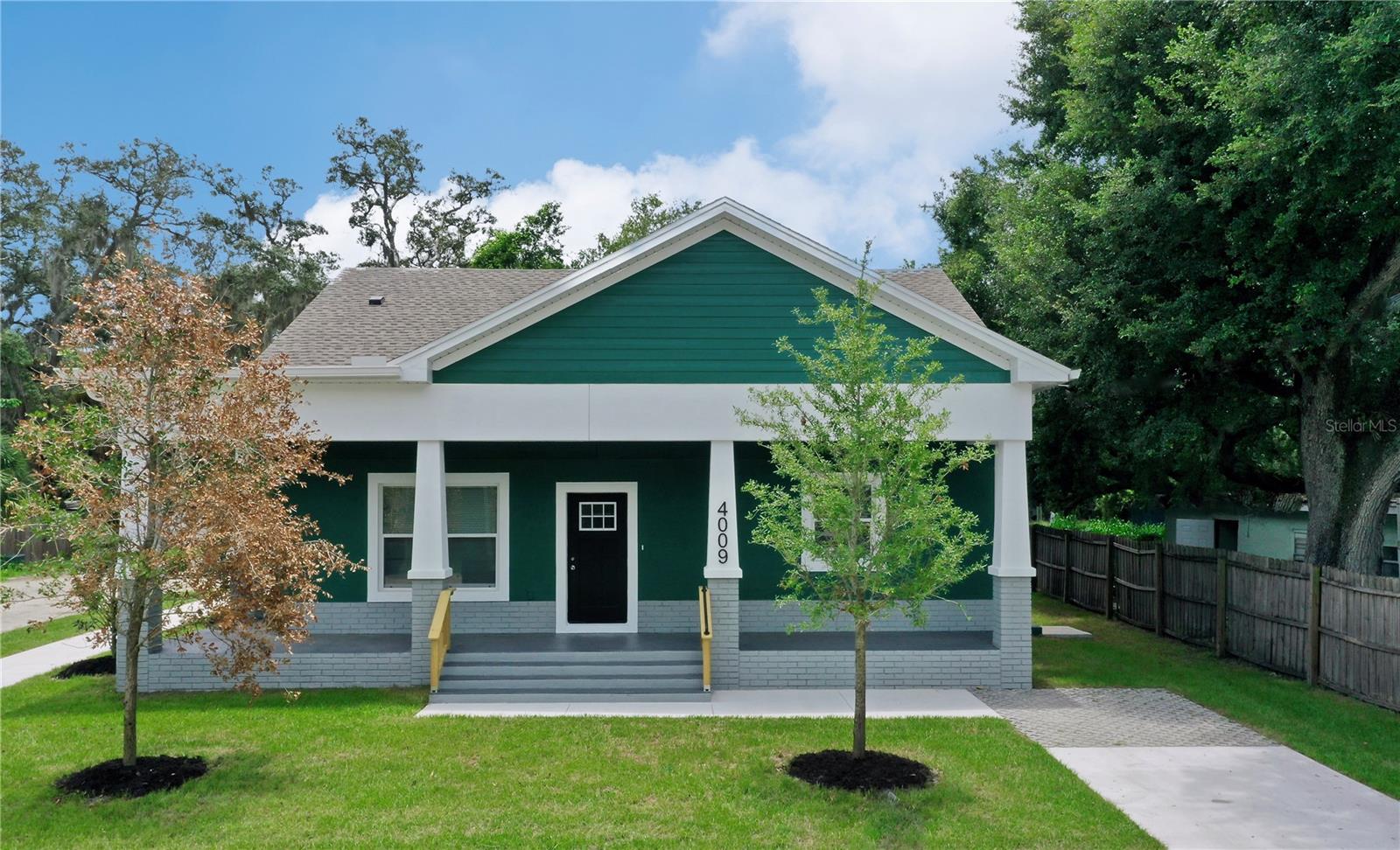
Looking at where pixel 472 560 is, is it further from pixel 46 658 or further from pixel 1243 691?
pixel 1243 691

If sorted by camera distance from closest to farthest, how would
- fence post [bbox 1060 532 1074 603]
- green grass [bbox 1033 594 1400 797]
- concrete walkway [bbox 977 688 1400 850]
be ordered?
concrete walkway [bbox 977 688 1400 850] < green grass [bbox 1033 594 1400 797] < fence post [bbox 1060 532 1074 603]

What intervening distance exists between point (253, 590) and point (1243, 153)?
43.1 feet

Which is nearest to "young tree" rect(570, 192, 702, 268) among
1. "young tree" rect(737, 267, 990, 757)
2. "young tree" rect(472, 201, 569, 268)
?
"young tree" rect(472, 201, 569, 268)

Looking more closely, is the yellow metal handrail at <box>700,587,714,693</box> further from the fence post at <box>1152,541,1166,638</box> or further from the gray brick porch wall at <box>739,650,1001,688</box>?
the fence post at <box>1152,541,1166,638</box>

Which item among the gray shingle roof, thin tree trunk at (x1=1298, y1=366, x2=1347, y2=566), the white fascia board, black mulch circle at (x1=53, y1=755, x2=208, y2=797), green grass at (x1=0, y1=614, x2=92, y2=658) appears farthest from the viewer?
green grass at (x1=0, y1=614, x2=92, y2=658)

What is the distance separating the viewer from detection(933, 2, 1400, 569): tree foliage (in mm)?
12094

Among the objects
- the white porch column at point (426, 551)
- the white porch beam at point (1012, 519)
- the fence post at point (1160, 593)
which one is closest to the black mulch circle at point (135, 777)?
the white porch column at point (426, 551)

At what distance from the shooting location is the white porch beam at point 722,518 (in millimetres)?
12719

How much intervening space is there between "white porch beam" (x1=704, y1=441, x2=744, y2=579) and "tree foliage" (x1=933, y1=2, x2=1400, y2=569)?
6854 mm

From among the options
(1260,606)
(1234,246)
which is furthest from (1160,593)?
(1234,246)

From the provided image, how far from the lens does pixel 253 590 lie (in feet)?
29.4

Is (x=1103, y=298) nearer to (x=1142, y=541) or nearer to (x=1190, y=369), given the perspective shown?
(x=1190, y=369)

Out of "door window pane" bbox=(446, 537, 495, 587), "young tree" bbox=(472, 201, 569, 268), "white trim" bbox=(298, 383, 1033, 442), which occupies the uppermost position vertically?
"young tree" bbox=(472, 201, 569, 268)

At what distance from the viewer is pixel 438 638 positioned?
40.8 feet
